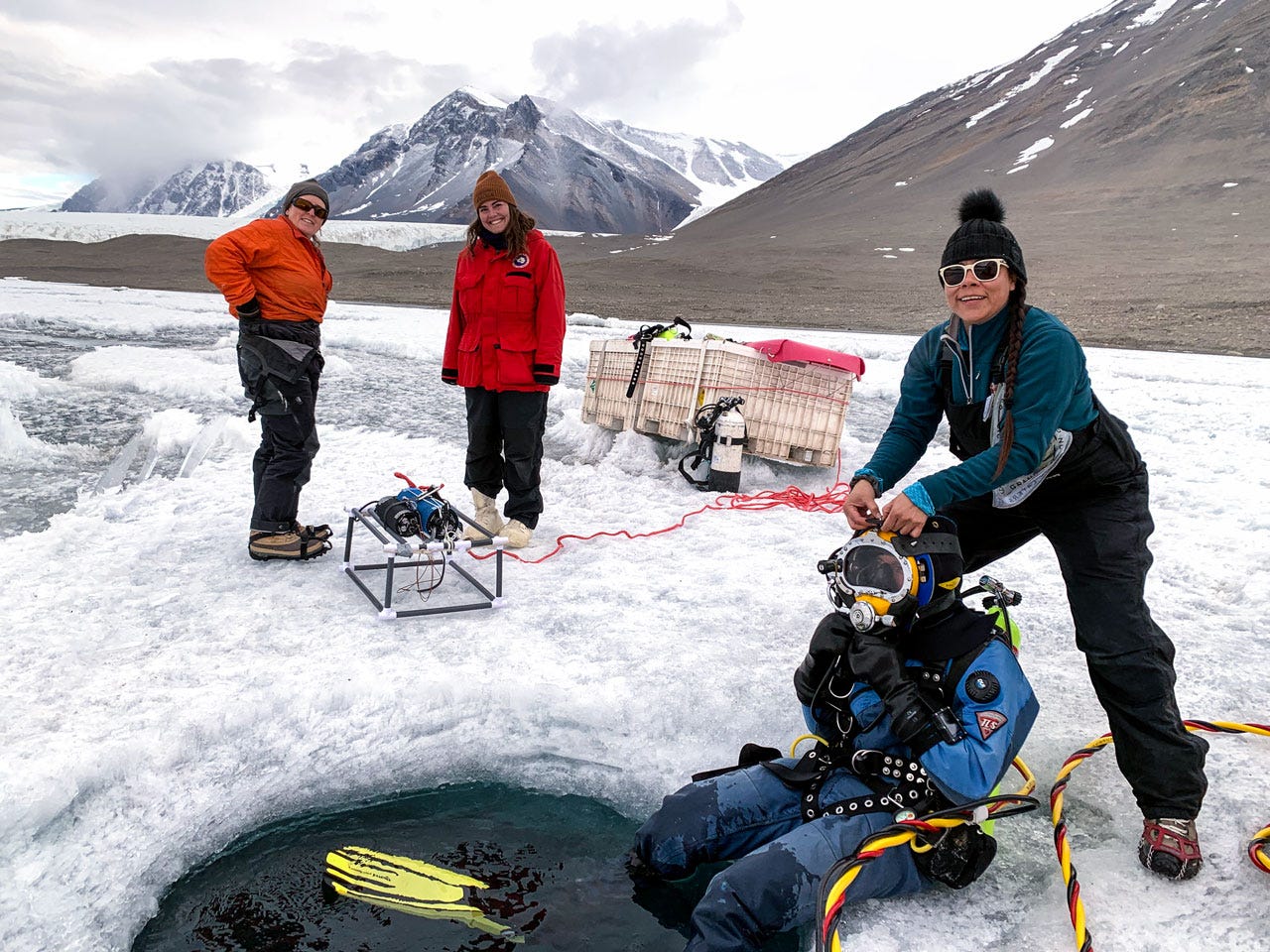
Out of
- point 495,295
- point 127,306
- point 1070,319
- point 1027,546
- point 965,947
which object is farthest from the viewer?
point 1070,319

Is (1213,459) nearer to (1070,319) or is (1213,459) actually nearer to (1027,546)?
(1027,546)

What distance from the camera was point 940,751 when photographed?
2154 mm

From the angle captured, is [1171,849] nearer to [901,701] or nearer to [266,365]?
[901,701]

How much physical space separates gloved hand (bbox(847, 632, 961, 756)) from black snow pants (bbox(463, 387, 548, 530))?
273cm

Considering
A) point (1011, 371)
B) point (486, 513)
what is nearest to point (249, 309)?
point (486, 513)

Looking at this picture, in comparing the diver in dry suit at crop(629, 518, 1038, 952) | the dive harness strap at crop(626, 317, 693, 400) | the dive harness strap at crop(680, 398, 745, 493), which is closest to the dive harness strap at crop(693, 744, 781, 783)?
the diver in dry suit at crop(629, 518, 1038, 952)

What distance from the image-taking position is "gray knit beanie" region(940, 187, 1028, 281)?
7.71 ft

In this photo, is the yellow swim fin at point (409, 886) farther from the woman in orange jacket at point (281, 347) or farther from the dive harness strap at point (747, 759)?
the woman in orange jacket at point (281, 347)

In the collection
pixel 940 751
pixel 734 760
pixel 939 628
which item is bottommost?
pixel 734 760

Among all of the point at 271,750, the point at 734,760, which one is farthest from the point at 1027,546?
the point at 271,750

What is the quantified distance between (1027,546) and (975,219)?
2.89 metres

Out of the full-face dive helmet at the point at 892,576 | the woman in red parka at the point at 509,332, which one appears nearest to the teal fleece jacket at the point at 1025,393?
the full-face dive helmet at the point at 892,576

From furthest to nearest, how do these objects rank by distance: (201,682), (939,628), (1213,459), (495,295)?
(1213,459), (495,295), (201,682), (939,628)

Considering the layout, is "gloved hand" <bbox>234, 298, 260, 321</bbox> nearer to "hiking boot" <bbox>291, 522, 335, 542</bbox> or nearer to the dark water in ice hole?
"hiking boot" <bbox>291, 522, 335, 542</bbox>
